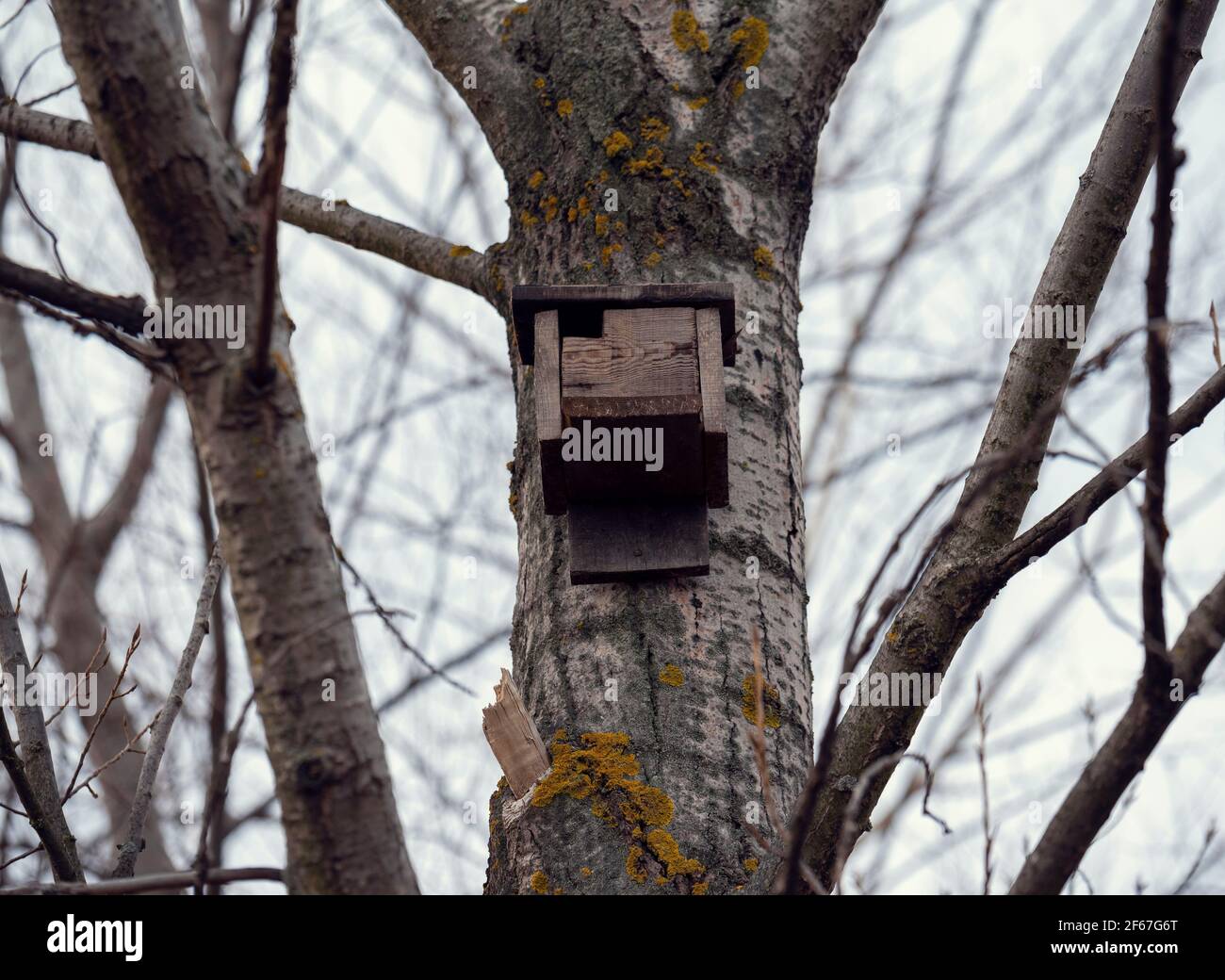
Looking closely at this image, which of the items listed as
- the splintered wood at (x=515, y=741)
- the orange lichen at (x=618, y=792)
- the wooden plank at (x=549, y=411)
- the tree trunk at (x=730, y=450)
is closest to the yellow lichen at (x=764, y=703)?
the tree trunk at (x=730, y=450)

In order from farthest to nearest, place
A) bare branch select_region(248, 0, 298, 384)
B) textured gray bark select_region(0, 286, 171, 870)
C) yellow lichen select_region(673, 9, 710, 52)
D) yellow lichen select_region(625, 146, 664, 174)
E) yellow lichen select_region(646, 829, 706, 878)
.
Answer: textured gray bark select_region(0, 286, 171, 870) → yellow lichen select_region(673, 9, 710, 52) → yellow lichen select_region(625, 146, 664, 174) → yellow lichen select_region(646, 829, 706, 878) → bare branch select_region(248, 0, 298, 384)

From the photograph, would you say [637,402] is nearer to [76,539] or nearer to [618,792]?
[618,792]

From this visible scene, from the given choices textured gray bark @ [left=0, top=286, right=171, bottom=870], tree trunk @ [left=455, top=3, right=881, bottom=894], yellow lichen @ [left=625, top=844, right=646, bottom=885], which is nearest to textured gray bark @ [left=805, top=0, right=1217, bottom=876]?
tree trunk @ [left=455, top=3, right=881, bottom=894]

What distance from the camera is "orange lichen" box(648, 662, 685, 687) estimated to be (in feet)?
6.16

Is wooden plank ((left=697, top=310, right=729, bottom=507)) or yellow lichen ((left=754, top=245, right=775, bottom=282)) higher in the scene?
yellow lichen ((left=754, top=245, right=775, bottom=282))

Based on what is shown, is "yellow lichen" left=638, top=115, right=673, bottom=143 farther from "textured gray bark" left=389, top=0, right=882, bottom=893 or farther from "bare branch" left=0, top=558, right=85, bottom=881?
"bare branch" left=0, top=558, right=85, bottom=881

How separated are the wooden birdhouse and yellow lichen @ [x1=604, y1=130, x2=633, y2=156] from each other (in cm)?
36

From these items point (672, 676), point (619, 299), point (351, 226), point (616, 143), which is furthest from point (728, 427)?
point (351, 226)

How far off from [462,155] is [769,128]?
15.3 feet

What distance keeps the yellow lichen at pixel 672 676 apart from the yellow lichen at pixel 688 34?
1.19 meters

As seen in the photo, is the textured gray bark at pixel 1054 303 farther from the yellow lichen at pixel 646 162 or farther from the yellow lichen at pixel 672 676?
the yellow lichen at pixel 646 162

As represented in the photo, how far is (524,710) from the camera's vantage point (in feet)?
6.24

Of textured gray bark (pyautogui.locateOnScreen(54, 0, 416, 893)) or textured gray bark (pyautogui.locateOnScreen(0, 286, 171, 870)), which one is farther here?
textured gray bark (pyautogui.locateOnScreen(0, 286, 171, 870))
